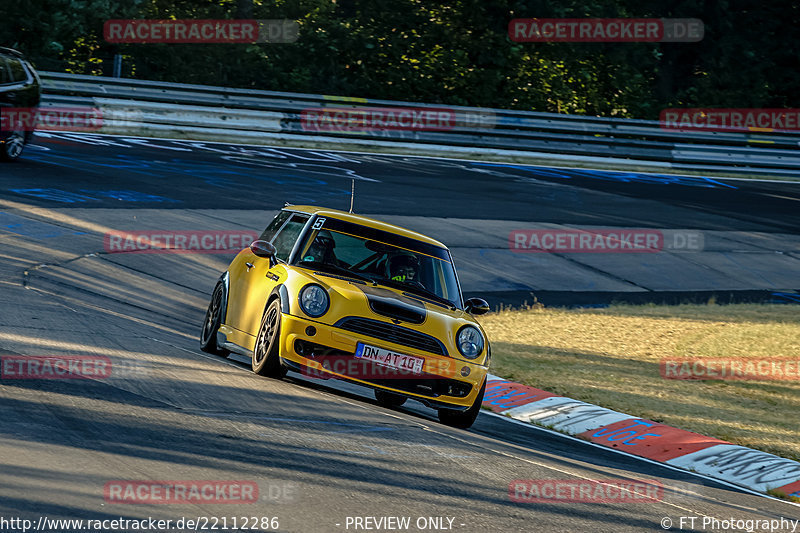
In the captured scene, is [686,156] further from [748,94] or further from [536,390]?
[536,390]

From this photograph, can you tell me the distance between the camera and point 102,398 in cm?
721

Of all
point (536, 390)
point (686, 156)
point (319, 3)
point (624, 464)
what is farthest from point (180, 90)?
point (624, 464)

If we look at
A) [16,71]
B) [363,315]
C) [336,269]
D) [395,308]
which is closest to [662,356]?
[336,269]

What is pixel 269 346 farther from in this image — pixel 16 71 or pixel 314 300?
pixel 16 71

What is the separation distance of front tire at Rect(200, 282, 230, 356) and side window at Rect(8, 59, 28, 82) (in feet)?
30.6

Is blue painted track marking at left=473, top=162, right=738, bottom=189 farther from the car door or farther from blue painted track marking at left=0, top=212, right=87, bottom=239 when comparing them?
the car door

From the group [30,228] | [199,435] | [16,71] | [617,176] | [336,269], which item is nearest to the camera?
[199,435]

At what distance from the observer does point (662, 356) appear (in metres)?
13.7

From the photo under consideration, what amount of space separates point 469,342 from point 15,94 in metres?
11.7

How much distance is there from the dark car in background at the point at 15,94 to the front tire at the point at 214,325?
8.92 m

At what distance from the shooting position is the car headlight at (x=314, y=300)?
8.63 m

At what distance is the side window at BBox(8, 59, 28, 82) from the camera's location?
59.6ft

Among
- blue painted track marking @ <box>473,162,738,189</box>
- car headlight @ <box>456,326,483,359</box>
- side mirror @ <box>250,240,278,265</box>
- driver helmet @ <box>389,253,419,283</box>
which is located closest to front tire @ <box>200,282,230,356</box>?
side mirror @ <box>250,240,278,265</box>

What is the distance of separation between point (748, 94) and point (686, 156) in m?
7.24
